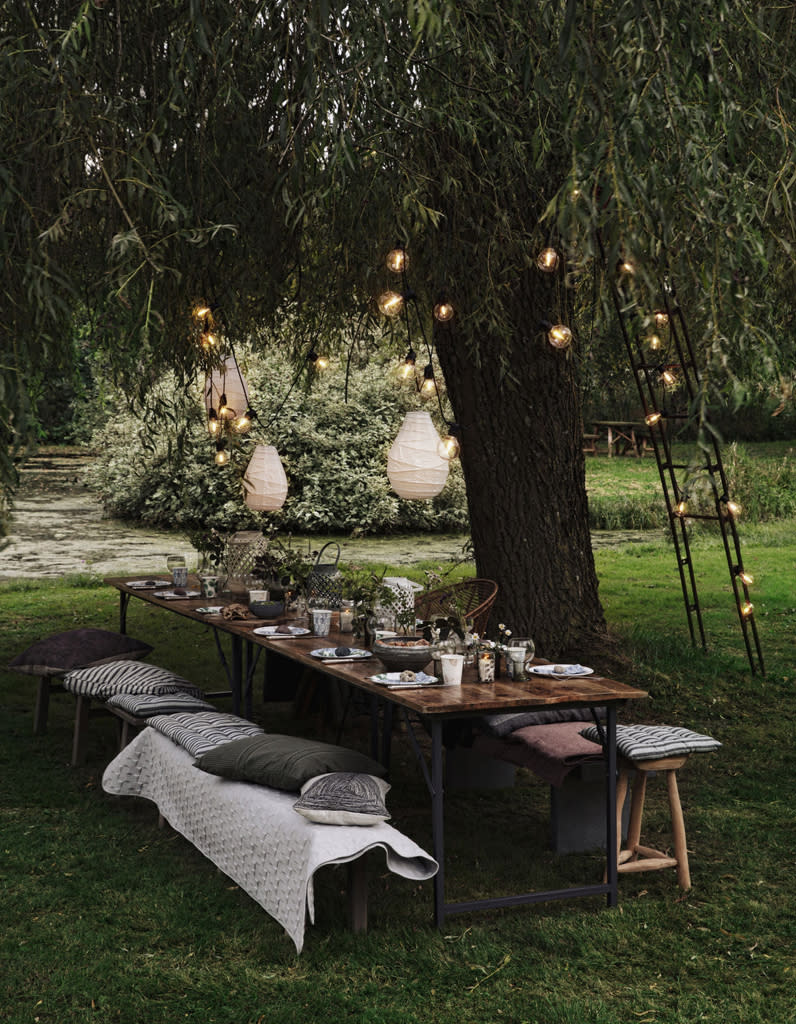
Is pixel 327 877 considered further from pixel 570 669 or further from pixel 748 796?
pixel 748 796

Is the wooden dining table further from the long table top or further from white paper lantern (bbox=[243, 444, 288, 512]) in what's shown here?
white paper lantern (bbox=[243, 444, 288, 512])

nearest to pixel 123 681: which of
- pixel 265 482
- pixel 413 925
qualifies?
pixel 265 482

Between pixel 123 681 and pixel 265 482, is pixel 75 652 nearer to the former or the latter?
pixel 123 681

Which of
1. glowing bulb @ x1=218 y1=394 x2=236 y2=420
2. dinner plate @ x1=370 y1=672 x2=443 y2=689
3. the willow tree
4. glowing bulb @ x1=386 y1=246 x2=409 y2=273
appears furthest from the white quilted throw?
glowing bulb @ x1=218 y1=394 x2=236 y2=420

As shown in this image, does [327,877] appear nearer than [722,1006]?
No

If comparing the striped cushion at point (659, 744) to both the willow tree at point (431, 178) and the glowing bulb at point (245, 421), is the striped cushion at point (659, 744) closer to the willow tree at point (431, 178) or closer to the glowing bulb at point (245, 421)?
the willow tree at point (431, 178)

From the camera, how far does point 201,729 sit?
198 inches

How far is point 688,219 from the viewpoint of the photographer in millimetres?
3877

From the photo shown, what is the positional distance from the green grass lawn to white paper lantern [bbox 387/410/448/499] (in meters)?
1.46

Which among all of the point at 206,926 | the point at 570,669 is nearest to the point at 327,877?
the point at 206,926

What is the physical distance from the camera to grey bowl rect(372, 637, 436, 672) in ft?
15.4

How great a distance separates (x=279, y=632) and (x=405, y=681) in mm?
1371

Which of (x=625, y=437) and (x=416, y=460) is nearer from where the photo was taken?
(x=416, y=460)

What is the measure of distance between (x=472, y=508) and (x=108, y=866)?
141 inches
